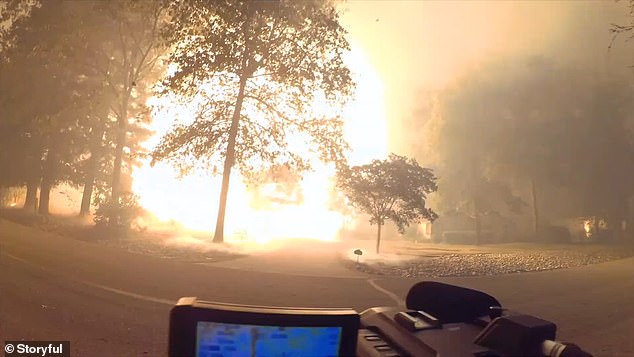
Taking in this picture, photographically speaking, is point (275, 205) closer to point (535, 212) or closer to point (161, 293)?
point (161, 293)

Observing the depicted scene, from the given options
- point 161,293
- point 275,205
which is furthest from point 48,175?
point 275,205

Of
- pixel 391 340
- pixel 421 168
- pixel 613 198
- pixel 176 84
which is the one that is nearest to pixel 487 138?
pixel 421 168

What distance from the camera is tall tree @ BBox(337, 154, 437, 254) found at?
2988 mm

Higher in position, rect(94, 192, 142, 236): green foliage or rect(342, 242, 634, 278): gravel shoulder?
rect(94, 192, 142, 236): green foliage

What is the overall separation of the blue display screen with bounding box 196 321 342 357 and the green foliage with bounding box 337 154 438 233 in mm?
1965

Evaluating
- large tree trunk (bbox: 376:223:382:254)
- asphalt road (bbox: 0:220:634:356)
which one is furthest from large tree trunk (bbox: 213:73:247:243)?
large tree trunk (bbox: 376:223:382:254)

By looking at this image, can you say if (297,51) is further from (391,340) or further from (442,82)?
(391,340)

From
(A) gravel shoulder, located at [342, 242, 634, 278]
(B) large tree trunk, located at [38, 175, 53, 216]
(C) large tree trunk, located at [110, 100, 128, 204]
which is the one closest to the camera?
(A) gravel shoulder, located at [342, 242, 634, 278]

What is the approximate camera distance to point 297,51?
2971 mm

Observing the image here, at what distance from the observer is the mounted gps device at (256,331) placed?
99 centimetres

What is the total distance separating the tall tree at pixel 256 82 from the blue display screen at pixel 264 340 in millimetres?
2117

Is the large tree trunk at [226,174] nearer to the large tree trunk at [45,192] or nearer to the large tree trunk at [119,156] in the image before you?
the large tree trunk at [119,156]

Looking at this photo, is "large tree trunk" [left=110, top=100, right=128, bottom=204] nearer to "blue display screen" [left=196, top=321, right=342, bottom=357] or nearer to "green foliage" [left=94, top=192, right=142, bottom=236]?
"green foliage" [left=94, top=192, right=142, bottom=236]

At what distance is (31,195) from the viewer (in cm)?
342
